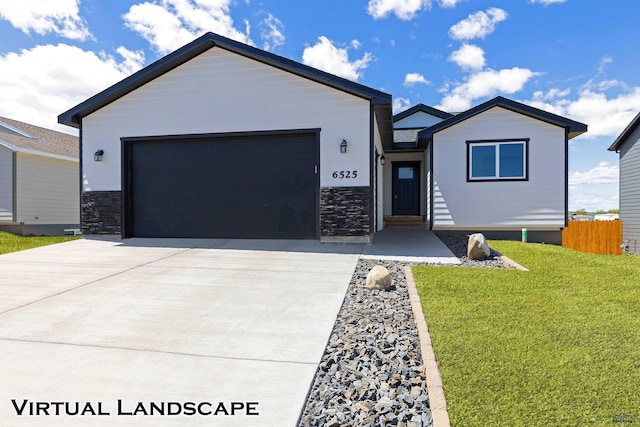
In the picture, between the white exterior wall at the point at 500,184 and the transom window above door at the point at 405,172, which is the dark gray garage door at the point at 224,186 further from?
the transom window above door at the point at 405,172

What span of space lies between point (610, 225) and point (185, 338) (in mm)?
12402

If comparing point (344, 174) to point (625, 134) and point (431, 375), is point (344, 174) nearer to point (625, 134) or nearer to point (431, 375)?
point (431, 375)

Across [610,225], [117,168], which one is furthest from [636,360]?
[117,168]

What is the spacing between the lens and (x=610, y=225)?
33.7ft

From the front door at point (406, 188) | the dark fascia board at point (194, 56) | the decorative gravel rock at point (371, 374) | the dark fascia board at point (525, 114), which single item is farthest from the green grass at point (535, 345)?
the front door at point (406, 188)

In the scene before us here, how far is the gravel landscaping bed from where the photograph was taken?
6.91 ft

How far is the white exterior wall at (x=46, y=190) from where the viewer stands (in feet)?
43.0

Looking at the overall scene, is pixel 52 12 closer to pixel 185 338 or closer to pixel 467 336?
pixel 185 338

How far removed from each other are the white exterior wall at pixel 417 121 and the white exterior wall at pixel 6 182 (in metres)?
15.5

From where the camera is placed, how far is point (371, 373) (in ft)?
8.50

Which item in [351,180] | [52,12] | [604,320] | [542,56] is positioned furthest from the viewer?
[542,56]

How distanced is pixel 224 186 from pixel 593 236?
10884mm

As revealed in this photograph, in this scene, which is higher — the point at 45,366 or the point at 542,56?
the point at 542,56

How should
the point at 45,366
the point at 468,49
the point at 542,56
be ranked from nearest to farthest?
the point at 45,366, the point at 542,56, the point at 468,49
